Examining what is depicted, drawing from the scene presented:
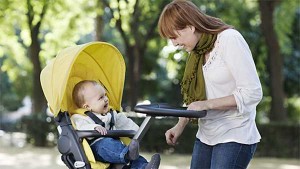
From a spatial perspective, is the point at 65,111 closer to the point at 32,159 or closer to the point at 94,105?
the point at 94,105

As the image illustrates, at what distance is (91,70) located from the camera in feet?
14.5

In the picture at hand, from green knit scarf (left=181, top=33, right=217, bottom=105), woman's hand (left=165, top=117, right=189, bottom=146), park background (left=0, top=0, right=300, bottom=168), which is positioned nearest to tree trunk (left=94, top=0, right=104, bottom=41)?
park background (left=0, top=0, right=300, bottom=168)

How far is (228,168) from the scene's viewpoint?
11.0 ft

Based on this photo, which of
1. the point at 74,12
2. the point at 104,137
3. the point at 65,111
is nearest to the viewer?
the point at 104,137

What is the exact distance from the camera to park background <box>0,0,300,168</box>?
49.8ft

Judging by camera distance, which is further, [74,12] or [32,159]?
[74,12]

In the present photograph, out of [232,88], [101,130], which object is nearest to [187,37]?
[232,88]

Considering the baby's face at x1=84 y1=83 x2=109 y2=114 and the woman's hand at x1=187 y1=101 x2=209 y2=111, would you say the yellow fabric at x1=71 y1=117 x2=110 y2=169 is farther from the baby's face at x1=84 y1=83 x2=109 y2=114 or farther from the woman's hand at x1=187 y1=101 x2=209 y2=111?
the woman's hand at x1=187 y1=101 x2=209 y2=111

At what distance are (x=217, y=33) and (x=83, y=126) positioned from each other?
41.9 inches

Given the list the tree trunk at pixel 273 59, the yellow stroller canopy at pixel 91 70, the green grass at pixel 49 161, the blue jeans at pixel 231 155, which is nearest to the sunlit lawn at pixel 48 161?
the green grass at pixel 49 161

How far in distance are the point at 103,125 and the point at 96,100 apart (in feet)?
0.54

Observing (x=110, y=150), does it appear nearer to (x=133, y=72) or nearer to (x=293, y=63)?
(x=133, y=72)

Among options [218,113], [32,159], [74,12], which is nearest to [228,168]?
[218,113]

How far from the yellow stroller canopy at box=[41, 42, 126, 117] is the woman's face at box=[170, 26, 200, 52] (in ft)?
2.74
